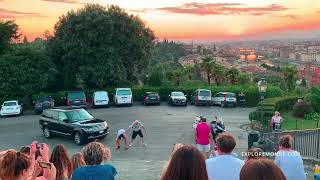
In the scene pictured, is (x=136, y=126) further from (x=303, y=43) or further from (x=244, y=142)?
(x=303, y=43)

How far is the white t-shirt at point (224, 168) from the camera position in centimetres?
Result: 648

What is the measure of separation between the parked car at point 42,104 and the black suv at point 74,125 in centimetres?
1230

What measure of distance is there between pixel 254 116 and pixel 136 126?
11.1 meters

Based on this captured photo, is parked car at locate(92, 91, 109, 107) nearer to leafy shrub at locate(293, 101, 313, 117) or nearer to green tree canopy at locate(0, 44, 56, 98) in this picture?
green tree canopy at locate(0, 44, 56, 98)

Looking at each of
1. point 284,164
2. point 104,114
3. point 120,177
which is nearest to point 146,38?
point 104,114

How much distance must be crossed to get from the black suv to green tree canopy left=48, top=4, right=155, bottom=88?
19.3 meters

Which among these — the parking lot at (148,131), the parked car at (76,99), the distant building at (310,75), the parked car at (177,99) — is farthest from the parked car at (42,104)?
the distant building at (310,75)

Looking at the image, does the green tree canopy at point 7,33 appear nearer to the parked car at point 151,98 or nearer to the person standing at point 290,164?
the parked car at point 151,98

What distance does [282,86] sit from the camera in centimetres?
5369

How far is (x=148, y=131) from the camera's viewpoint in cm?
2762

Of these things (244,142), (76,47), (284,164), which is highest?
(76,47)

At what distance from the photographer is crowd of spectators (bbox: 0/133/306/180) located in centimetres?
416

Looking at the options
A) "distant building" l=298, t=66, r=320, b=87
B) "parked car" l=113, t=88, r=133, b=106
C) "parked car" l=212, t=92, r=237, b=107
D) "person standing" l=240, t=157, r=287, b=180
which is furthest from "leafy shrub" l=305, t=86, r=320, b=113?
"person standing" l=240, t=157, r=287, b=180

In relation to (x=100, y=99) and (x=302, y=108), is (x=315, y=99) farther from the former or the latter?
(x=100, y=99)
